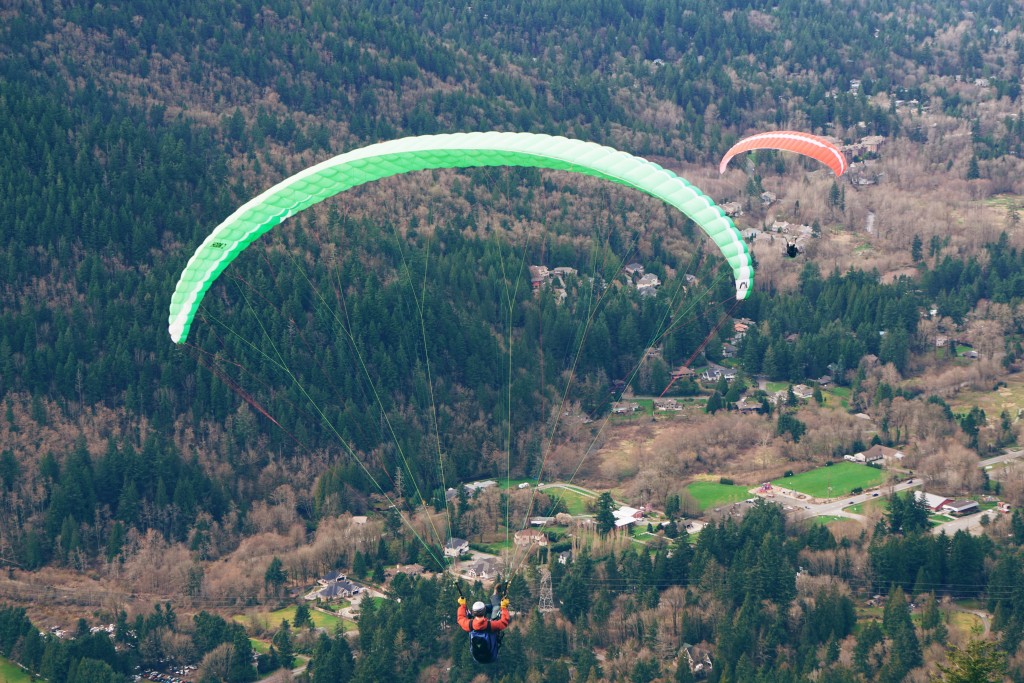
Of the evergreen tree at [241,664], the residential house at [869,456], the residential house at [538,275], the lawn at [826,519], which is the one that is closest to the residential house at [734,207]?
the residential house at [538,275]

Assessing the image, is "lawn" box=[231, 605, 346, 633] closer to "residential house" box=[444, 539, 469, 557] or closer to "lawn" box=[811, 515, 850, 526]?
"residential house" box=[444, 539, 469, 557]

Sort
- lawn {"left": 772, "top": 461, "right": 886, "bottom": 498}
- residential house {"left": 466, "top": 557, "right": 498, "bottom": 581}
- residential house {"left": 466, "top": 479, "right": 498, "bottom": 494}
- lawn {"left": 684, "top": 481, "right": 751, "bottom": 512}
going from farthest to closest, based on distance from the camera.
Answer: lawn {"left": 772, "top": 461, "right": 886, "bottom": 498} → residential house {"left": 466, "top": 479, "right": 498, "bottom": 494} → lawn {"left": 684, "top": 481, "right": 751, "bottom": 512} → residential house {"left": 466, "top": 557, "right": 498, "bottom": 581}

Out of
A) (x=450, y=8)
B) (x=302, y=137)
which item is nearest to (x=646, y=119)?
(x=450, y=8)

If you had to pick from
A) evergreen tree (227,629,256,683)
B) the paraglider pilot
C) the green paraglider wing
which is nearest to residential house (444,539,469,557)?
evergreen tree (227,629,256,683)

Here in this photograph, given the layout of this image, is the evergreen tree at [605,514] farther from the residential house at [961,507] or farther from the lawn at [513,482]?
the residential house at [961,507]

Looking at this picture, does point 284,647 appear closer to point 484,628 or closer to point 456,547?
point 456,547

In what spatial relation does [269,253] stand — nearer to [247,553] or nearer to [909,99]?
[247,553]
